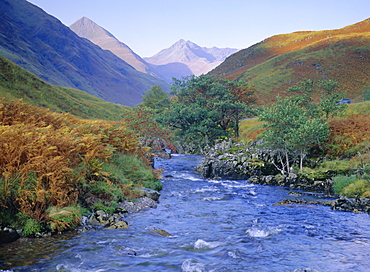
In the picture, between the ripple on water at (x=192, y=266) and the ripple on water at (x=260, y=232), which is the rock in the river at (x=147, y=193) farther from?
the ripple on water at (x=192, y=266)

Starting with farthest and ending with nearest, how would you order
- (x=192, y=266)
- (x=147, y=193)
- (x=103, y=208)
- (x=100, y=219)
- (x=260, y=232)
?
(x=147, y=193), (x=103, y=208), (x=100, y=219), (x=260, y=232), (x=192, y=266)

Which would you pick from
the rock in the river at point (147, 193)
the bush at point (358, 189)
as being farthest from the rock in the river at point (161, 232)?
the bush at point (358, 189)

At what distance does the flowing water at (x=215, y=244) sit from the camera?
6898 millimetres

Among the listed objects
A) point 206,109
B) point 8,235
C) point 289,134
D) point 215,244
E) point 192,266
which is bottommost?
point 215,244

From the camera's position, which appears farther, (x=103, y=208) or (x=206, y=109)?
(x=206, y=109)

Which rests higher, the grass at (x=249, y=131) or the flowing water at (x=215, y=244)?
the grass at (x=249, y=131)

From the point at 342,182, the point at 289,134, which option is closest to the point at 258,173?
the point at 289,134

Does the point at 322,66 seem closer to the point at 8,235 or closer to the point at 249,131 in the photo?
the point at 249,131

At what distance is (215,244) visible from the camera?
8.30 meters

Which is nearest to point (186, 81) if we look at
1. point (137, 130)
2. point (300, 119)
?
point (137, 130)

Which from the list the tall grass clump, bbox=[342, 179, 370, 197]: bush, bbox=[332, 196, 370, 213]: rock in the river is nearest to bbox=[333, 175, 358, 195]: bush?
bbox=[342, 179, 370, 197]: bush

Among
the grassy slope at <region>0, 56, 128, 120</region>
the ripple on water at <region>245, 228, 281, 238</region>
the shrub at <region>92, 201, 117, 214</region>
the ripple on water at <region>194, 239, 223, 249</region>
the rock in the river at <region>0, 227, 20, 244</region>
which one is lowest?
the ripple on water at <region>245, 228, 281, 238</region>

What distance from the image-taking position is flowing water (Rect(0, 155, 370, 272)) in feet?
22.6

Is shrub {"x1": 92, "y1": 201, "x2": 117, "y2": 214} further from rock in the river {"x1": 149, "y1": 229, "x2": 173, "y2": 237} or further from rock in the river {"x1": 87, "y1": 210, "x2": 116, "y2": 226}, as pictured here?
rock in the river {"x1": 149, "y1": 229, "x2": 173, "y2": 237}
